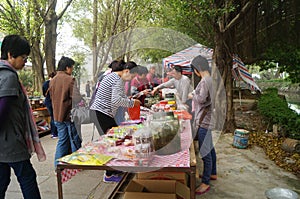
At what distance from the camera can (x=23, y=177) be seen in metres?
1.78

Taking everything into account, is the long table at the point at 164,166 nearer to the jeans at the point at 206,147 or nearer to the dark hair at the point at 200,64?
the jeans at the point at 206,147

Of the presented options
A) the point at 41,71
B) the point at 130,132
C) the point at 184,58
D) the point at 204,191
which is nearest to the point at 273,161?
the point at 204,191

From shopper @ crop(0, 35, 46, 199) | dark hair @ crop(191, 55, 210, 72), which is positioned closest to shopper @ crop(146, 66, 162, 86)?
dark hair @ crop(191, 55, 210, 72)

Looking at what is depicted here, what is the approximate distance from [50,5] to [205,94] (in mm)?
6059

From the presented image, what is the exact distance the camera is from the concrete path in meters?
2.86

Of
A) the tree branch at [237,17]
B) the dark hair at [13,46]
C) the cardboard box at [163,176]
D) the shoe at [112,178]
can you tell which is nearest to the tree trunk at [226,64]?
the tree branch at [237,17]

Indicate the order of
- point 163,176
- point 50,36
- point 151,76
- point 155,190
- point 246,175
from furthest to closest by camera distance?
point 50,36 → point 151,76 → point 246,175 → point 163,176 → point 155,190

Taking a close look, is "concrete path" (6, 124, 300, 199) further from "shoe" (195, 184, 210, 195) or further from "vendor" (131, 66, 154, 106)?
"vendor" (131, 66, 154, 106)

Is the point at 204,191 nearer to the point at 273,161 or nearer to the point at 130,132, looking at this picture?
the point at 130,132

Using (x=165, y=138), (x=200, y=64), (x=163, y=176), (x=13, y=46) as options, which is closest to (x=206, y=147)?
(x=163, y=176)

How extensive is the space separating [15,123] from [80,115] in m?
1.58

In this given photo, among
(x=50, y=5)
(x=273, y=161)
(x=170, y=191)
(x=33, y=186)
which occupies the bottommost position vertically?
(x=273, y=161)

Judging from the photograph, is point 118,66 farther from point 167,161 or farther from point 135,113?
point 167,161

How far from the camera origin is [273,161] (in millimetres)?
4180
